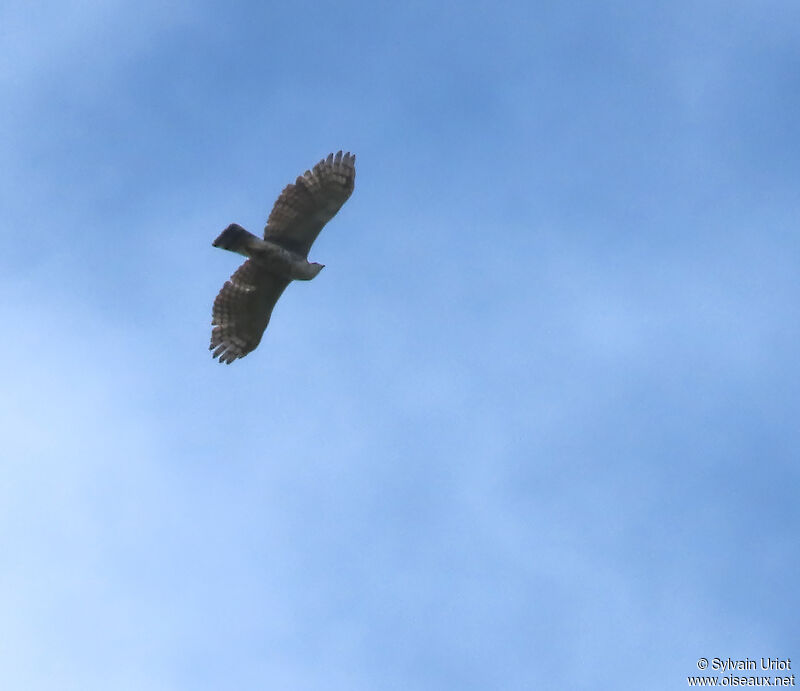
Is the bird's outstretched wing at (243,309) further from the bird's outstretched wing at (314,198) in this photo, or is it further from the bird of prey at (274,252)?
the bird's outstretched wing at (314,198)

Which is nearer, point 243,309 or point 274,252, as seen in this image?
point 274,252

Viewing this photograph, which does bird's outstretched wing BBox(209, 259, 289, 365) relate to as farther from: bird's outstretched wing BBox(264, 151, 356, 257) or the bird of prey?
bird's outstretched wing BBox(264, 151, 356, 257)

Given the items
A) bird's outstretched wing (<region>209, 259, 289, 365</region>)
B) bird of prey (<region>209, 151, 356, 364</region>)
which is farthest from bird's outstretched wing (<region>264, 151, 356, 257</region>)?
bird's outstretched wing (<region>209, 259, 289, 365</region>)

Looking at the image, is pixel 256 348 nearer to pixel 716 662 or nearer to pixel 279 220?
pixel 279 220

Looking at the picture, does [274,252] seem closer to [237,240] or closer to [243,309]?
[237,240]

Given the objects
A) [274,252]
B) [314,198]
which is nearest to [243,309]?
[274,252]

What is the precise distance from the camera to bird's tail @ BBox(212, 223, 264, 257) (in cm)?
2245

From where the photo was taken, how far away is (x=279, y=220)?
74.9 feet

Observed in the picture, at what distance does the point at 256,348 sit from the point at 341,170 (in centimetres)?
386

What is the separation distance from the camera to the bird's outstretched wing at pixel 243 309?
923 inches

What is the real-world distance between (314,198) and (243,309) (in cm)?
262

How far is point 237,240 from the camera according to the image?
22.5 meters

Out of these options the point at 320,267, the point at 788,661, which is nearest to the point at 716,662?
the point at 788,661

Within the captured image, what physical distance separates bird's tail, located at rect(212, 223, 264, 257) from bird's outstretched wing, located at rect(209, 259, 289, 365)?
0.51 meters
